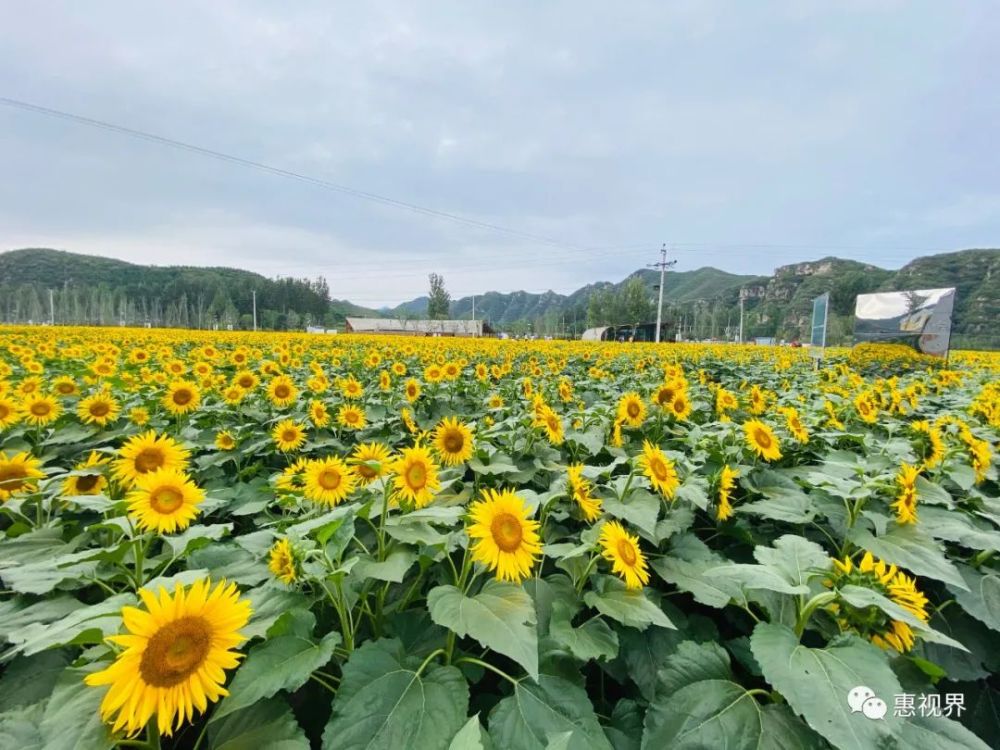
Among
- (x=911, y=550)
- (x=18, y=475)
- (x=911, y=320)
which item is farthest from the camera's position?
(x=911, y=320)

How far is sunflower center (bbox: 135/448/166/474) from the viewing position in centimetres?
203

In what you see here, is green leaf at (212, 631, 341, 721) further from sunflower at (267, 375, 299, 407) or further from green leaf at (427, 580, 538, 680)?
sunflower at (267, 375, 299, 407)

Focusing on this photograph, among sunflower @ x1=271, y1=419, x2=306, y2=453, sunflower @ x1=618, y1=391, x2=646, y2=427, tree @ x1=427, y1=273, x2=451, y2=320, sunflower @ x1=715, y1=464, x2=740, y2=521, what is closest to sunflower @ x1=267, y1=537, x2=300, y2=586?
sunflower @ x1=715, y1=464, x2=740, y2=521

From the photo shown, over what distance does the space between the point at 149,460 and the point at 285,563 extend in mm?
1228

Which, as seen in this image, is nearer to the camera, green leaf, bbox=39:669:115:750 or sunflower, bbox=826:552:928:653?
green leaf, bbox=39:669:115:750

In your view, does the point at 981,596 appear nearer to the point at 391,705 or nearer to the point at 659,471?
the point at 659,471

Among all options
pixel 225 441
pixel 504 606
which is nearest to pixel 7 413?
pixel 225 441

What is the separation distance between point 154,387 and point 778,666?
513 centimetres

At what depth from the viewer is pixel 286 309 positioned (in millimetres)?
111812

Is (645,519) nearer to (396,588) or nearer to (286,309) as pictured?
(396,588)

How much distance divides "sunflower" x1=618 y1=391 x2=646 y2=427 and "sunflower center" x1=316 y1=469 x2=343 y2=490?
198 cm

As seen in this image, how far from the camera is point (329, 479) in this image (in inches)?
72.6

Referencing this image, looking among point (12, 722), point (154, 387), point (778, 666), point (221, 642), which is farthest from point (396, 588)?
point (154, 387)

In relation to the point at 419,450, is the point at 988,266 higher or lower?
higher
